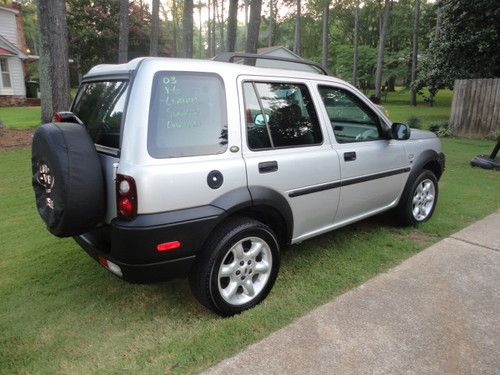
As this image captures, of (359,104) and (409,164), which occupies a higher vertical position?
(359,104)

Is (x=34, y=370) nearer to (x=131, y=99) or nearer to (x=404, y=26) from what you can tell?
(x=131, y=99)

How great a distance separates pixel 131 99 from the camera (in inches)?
95.0

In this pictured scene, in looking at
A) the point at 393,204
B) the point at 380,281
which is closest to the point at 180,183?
the point at 380,281

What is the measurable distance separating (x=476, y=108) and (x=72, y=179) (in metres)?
12.9

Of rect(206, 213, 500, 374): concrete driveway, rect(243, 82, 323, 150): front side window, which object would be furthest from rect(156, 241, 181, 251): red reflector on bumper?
rect(243, 82, 323, 150): front side window

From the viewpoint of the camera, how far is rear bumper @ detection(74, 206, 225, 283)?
93.3 inches

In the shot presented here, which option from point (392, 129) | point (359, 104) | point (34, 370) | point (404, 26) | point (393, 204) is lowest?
point (34, 370)

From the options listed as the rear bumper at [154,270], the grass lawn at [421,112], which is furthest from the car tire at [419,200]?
A: the grass lawn at [421,112]

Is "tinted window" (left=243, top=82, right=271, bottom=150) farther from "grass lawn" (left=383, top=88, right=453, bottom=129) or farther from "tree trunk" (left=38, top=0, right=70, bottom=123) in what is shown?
"grass lawn" (left=383, top=88, right=453, bottom=129)

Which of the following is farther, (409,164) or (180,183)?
(409,164)

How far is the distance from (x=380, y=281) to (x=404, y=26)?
4133 centimetres

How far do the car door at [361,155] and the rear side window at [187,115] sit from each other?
3.86ft

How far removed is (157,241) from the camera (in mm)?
2402

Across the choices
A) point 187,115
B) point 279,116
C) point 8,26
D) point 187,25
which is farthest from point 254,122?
point 8,26
